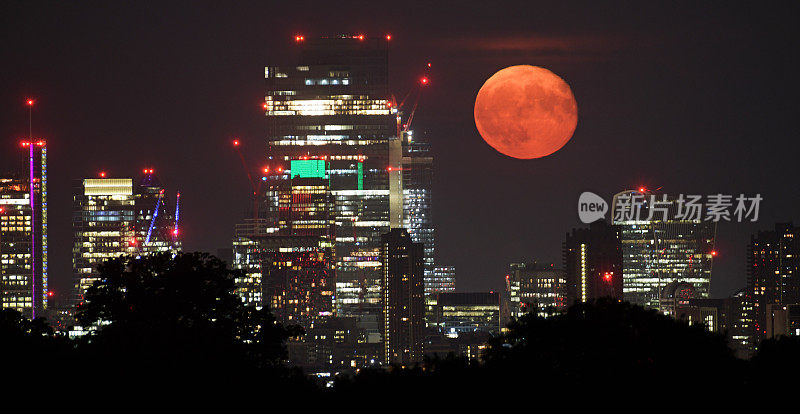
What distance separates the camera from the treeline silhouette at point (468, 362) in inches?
1898

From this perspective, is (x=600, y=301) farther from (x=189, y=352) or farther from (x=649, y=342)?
(x=189, y=352)

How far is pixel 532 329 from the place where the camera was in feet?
176

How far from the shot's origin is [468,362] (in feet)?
184

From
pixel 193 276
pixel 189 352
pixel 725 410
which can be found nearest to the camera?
pixel 725 410

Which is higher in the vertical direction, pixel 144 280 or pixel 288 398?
pixel 144 280

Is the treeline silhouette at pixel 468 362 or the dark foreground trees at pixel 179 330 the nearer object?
the treeline silhouette at pixel 468 362

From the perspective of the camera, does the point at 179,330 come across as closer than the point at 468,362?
Yes

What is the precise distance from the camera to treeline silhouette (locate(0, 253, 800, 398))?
4822 centimetres

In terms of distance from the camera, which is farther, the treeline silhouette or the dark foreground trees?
the dark foreground trees

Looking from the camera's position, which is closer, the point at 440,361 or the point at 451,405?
the point at 451,405

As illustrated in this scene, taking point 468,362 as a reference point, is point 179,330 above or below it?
above

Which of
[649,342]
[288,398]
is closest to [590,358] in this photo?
[649,342]

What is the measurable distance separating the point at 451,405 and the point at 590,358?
17.9 ft

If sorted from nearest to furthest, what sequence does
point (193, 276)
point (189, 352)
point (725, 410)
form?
point (725, 410), point (189, 352), point (193, 276)
